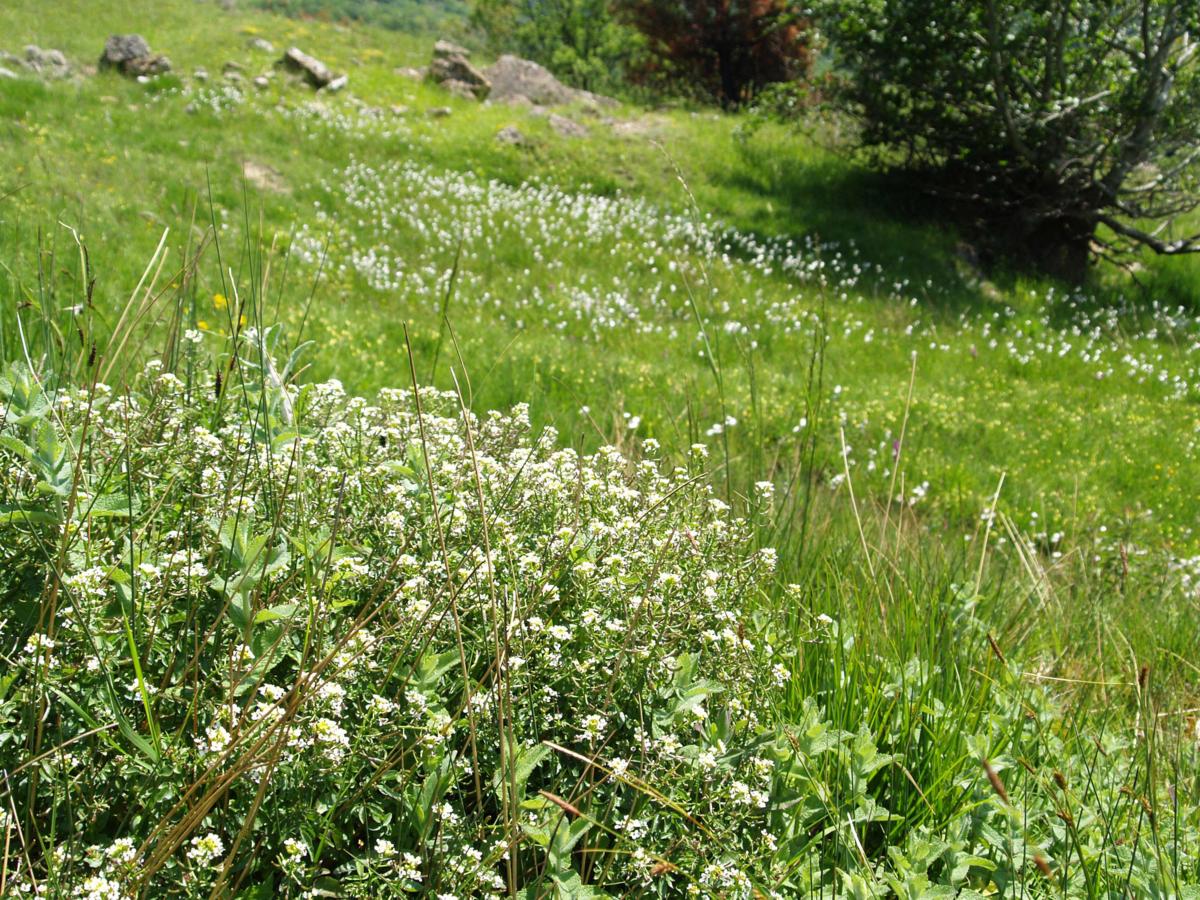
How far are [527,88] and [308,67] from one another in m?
4.64

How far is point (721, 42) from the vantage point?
2902cm

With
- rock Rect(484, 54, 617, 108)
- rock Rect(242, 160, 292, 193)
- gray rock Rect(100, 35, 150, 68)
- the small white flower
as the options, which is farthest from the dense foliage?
rock Rect(484, 54, 617, 108)

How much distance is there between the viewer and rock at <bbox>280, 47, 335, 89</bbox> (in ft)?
59.7

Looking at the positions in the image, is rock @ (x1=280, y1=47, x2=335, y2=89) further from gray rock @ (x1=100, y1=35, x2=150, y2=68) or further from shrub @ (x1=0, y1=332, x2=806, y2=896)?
shrub @ (x1=0, y1=332, x2=806, y2=896)

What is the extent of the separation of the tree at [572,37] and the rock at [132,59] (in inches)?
828

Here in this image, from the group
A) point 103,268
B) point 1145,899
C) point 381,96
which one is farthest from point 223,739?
point 381,96

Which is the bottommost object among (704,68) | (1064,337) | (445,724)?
(1064,337)

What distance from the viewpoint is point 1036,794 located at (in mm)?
2674

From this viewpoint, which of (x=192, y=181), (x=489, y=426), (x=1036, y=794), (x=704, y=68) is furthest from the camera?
(x=704, y=68)

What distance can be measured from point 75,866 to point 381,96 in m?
18.7

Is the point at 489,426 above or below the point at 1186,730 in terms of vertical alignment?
above

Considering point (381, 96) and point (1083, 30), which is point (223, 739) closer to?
→ point (1083, 30)

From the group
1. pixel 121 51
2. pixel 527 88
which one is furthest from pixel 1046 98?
pixel 121 51

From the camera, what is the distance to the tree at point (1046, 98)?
42.0 feet
